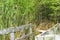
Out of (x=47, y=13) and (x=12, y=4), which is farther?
(x=47, y=13)

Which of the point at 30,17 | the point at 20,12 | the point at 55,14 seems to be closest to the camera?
the point at 20,12

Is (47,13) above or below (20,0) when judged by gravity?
below

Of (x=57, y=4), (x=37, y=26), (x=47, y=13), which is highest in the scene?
(x=57, y=4)

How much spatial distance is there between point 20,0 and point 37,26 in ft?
5.67

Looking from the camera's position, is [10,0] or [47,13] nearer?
[10,0]

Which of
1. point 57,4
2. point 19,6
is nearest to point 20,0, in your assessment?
point 19,6

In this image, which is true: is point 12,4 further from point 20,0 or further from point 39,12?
point 39,12

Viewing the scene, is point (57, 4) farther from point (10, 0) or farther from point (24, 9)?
point (10, 0)

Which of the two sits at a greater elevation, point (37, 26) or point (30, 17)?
point (30, 17)

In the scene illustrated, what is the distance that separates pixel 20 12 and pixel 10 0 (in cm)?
60

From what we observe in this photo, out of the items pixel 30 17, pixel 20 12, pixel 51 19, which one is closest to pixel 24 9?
pixel 20 12

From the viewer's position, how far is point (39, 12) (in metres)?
7.23

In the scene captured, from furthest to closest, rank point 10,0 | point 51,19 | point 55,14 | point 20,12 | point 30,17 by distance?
1. point 51,19
2. point 55,14
3. point 30,17
4. point 20,12
5. point 10,0

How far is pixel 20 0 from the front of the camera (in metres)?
5.68
